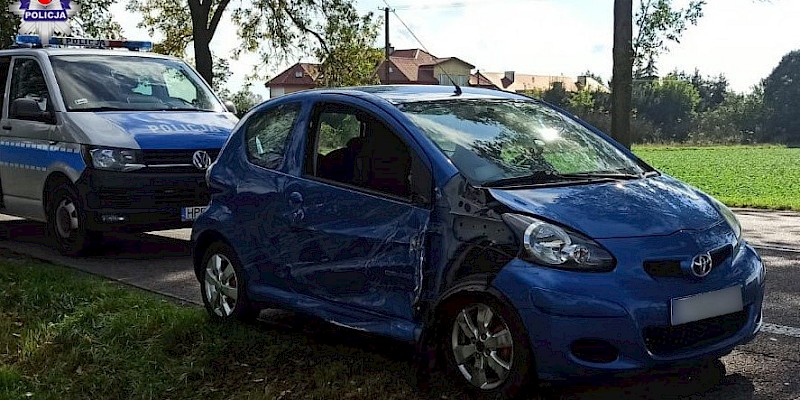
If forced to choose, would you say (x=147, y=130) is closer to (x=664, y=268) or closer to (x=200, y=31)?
(x=664, y=268)

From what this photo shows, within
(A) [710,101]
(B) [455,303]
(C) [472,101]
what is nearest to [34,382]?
(B) [455,303]

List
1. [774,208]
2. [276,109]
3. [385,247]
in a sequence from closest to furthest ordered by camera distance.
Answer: [385,247]
[276,109]
[774,208]

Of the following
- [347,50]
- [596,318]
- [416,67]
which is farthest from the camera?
[416,67]

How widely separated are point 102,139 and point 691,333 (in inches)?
254

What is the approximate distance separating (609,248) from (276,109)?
268 centimetres

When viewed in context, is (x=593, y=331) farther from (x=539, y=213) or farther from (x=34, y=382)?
(x=34, y=382)

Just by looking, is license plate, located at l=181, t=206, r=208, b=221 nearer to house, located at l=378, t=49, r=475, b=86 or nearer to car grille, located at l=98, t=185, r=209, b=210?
car grille, located at l=98, t=185, r=209, b=210

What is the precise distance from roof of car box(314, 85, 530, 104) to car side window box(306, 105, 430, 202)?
19 cm

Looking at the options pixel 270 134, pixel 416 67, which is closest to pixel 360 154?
pixel 270 134

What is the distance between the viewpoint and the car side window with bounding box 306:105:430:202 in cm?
525

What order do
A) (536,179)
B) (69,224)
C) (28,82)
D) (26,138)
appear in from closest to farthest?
(536,179), (69,224), (26,138), (28,82)

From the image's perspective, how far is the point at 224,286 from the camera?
6.48 m

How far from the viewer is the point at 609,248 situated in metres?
4.49

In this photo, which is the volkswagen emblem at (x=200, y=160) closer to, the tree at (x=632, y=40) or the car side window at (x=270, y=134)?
the car side window at (x=270, y=134)
